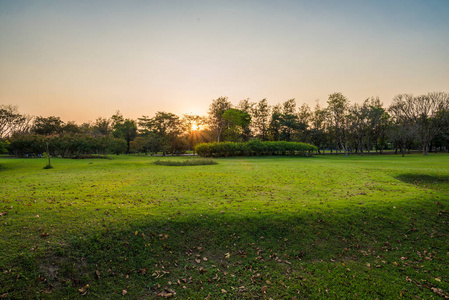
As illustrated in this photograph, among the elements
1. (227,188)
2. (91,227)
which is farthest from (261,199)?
(91,227)

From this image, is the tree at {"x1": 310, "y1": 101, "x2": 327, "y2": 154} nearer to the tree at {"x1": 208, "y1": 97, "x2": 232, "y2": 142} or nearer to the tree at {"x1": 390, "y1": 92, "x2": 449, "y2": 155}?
the tree at {"x1": 390, "y1": 92, "x2": 449, "y2": 155}

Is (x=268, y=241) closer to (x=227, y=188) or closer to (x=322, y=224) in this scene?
(x=322, y=224)

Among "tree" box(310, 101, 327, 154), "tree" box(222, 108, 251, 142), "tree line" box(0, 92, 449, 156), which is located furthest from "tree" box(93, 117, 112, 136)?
"tree" box(310, 101, 327, 154)

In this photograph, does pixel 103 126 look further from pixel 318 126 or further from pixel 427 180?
pixel 427 180

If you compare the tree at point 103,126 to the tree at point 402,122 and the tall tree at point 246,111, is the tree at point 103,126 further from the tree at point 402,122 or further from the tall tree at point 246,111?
the tree at point 402,122

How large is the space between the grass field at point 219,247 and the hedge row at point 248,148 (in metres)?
38.2

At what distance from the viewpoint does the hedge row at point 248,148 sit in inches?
1961

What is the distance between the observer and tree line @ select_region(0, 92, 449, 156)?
54312 mm

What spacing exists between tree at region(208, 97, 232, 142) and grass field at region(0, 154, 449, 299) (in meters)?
62.8

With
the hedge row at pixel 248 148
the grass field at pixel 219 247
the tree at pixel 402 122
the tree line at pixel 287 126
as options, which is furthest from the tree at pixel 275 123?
the grass field at pixel 219 247

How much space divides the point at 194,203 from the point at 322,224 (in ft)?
19.2

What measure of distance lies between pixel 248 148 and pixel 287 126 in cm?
2691

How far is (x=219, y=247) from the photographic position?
7.59m

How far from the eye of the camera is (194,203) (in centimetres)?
1065
